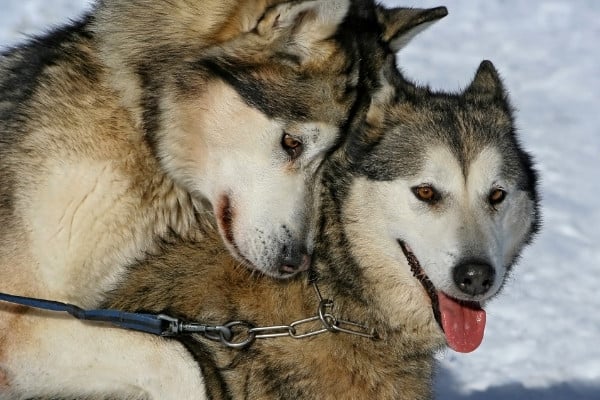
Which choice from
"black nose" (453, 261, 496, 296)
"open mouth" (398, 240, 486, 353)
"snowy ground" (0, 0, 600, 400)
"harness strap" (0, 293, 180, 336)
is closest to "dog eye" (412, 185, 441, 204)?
"open mouth" (398, 240, 486, 353)

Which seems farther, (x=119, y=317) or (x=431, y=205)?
(x=431, y=205)

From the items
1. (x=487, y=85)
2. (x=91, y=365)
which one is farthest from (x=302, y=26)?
(x=91, y=365)

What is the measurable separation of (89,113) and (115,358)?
91 cm

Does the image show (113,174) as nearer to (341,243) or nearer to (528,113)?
(341,243)

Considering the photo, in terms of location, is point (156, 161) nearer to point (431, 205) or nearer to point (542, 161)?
point (431, 205)

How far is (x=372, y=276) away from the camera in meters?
3.90

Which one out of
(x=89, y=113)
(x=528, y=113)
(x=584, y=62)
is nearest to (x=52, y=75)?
(x=89, y=113)

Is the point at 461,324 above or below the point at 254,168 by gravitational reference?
below

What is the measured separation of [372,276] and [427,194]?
0.38 m

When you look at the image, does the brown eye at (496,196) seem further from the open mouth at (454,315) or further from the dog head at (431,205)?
the open mouth at (454,315)

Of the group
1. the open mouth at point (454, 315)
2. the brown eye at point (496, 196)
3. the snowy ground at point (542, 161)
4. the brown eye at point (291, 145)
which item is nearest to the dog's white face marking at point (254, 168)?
the brown eye at point (291, 145)

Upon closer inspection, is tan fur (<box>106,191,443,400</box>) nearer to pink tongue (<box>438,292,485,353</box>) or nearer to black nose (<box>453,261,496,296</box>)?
pink tongue (<box>438,292,485,353</box>)

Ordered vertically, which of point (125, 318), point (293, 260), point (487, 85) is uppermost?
point (487, 85)

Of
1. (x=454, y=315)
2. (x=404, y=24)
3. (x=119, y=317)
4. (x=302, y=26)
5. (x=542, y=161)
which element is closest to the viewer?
(x=119, y=317)
